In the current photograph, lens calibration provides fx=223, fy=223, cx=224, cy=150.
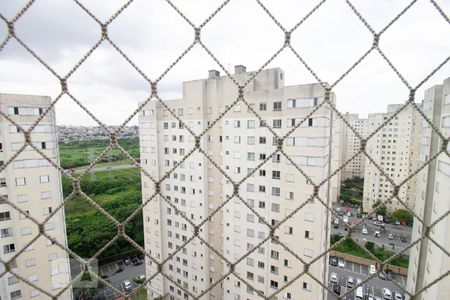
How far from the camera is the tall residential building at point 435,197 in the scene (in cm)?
161

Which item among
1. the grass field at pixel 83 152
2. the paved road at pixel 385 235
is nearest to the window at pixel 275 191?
the grass field at pixel 83 152

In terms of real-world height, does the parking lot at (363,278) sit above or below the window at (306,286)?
below

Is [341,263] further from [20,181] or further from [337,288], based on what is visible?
[20,181]

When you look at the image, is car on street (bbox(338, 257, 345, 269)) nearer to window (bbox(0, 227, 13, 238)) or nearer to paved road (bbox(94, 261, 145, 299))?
paved road (bbox(94, 261, 145, 299))

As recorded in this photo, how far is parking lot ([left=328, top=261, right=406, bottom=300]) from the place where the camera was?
6.41 m

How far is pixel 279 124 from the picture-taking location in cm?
344

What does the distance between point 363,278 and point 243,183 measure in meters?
6.29

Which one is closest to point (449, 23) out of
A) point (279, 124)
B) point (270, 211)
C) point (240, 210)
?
point (279, 124)

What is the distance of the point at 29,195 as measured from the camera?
2.91 m

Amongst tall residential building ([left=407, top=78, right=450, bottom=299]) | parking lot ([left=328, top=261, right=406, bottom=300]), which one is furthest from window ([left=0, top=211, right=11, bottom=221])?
parking lot ([left=328, top=261, right=406, bottom=300])

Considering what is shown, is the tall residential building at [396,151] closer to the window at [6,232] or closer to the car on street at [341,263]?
the car on street at [341,263]

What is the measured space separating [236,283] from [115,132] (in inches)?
167

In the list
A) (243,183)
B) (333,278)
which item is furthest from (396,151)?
(243,183)

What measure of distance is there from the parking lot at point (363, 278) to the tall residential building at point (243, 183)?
3.63m
